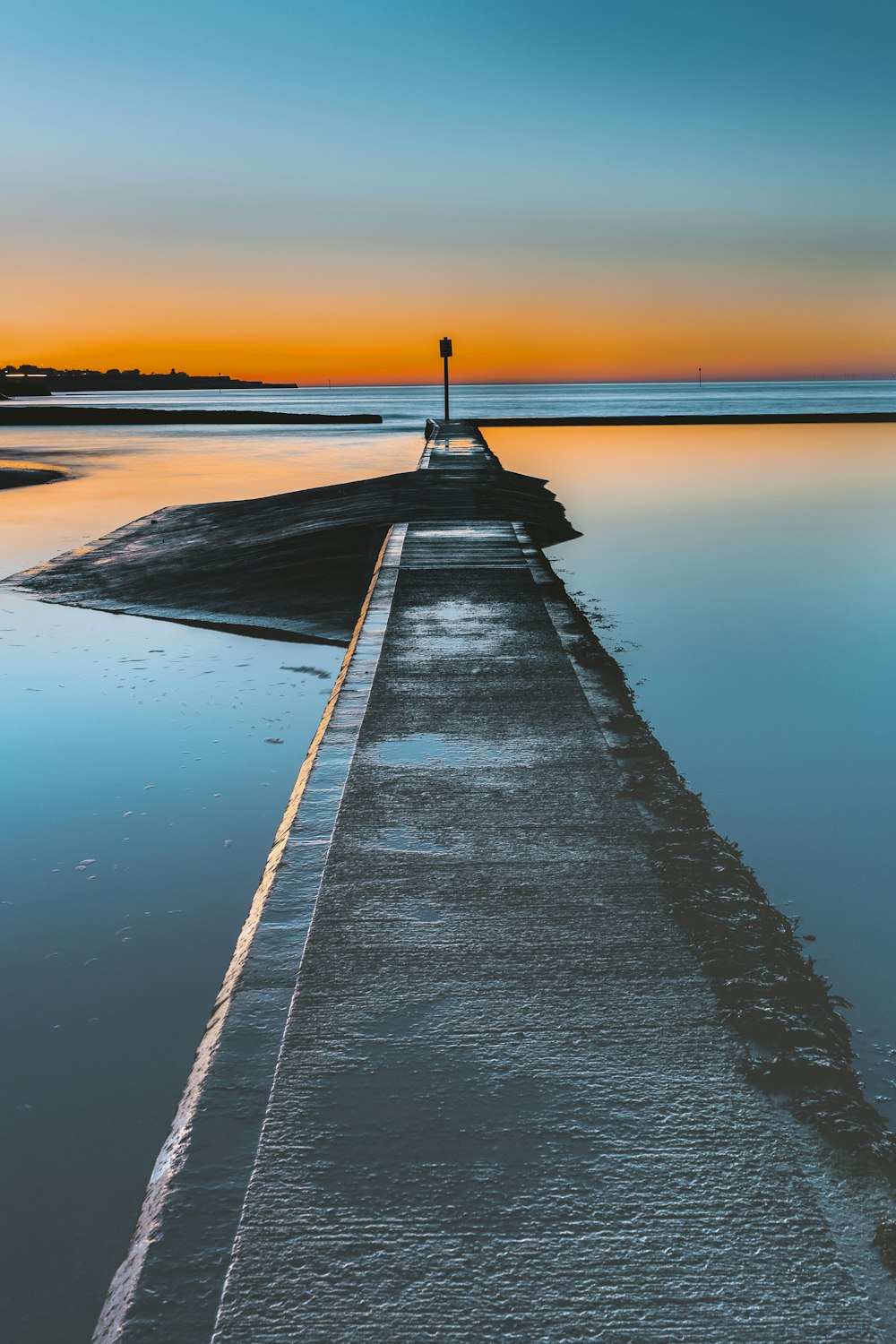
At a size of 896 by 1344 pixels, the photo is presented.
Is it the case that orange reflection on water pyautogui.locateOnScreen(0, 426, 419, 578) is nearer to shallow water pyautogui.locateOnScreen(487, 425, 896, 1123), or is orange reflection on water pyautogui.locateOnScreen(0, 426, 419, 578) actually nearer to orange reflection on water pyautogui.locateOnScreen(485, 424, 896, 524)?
orange reflection on water pyautogui.locateOnScreen(485, 424, 896, 524)

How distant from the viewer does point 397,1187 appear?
2.04 m

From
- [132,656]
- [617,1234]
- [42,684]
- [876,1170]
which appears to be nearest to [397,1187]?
[617,1234]

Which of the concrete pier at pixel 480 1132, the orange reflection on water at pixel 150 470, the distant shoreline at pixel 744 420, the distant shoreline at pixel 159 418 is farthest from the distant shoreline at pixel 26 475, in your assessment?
the distant shoreline at pixel 159 418

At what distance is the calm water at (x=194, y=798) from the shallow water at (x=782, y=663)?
0.03m

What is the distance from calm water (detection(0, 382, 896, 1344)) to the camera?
3051 mm

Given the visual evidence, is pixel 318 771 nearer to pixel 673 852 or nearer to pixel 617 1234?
pixel 673 852

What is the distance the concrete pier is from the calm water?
687mm

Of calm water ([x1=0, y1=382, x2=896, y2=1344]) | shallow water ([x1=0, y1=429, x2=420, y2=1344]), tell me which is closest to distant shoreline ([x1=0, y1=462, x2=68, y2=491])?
calm water ([x1=0, y1=382, x2=896, y2=1344])

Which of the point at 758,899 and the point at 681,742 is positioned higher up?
the point at 758,899

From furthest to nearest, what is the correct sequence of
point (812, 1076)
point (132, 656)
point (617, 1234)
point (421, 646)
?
point (132, 656) → point (421, 646) → point (812, 1076) → point (617, 1234)

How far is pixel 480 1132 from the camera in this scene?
219 centimetres

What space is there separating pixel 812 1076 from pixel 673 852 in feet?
3.86

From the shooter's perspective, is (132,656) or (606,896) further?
(132,656)

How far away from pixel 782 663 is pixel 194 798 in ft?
18.7
